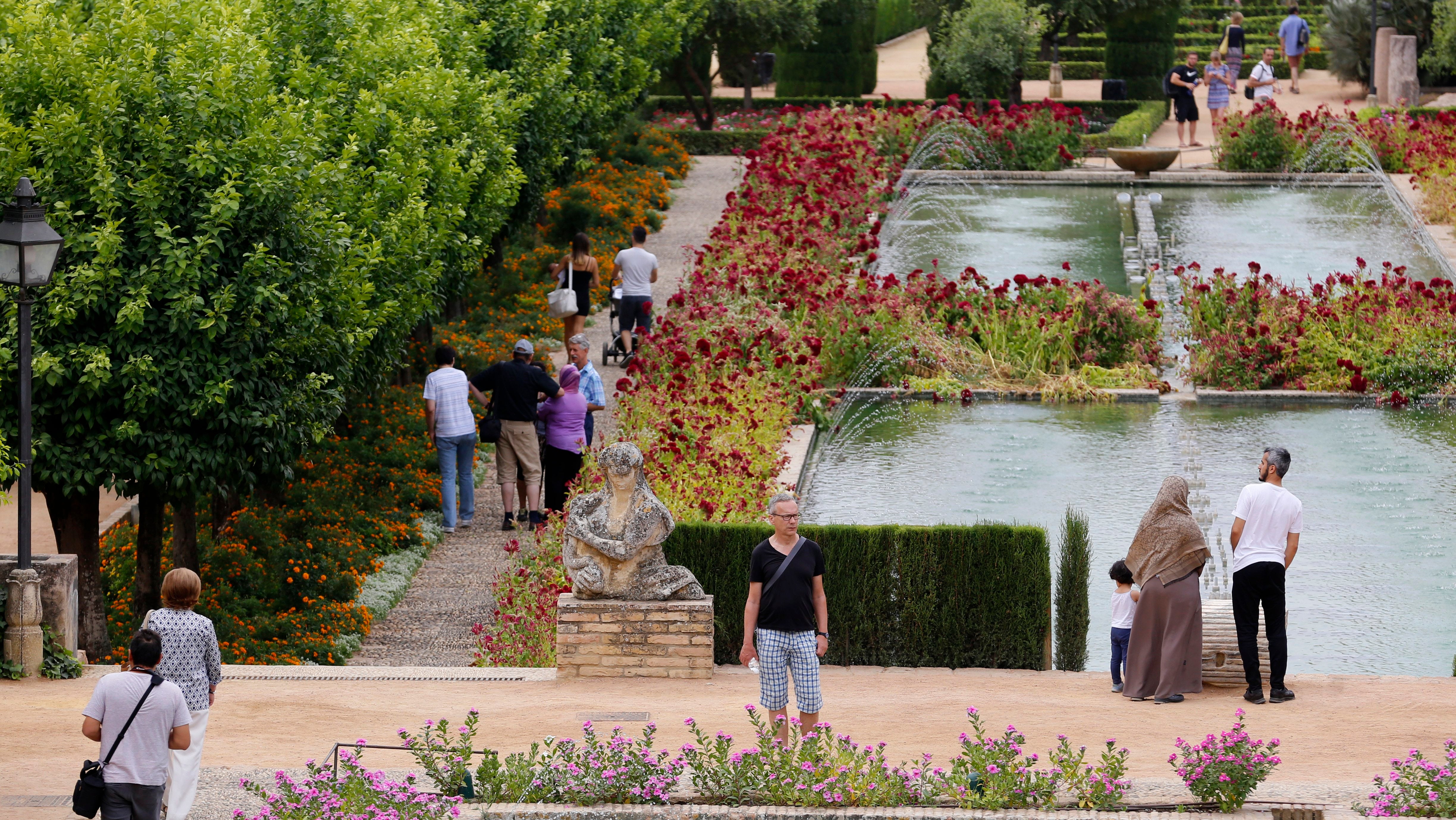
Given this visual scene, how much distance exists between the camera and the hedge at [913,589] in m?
10.2

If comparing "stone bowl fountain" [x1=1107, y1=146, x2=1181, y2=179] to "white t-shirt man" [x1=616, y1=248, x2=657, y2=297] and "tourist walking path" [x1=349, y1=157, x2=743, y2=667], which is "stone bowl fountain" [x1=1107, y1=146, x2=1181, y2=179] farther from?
"white t-shirt man" [x1=616, y1=248, x2=657, y2=297]

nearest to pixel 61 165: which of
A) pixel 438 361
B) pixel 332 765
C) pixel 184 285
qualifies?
pixel 184 285

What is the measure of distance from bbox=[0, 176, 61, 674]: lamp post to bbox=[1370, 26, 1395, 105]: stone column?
103 ft

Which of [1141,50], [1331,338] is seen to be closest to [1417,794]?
[1331,338]

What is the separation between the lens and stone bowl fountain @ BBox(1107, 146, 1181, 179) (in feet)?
91.5

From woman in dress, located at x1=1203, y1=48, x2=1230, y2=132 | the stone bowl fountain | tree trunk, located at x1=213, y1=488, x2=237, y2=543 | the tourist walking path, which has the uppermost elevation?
woman in dress, located at x1=1203, y1=48, x2=1230, y2=132

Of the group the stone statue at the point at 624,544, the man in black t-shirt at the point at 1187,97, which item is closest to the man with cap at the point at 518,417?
the stone statue at the point at 624,544

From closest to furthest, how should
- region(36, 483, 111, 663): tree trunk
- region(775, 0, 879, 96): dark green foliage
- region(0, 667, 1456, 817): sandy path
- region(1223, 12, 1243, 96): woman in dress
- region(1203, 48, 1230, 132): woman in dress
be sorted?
region(0, 667, 1456, 817): sandy path
region(36, 483, 111, 663): tree trunk
region(1203, 48, 1230, 132): woman in dress
region(1223, 12, 1243, 96): woman in dress
region(775, 0, 879, 96): dark green foliage

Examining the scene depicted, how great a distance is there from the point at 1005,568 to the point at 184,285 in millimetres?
5223

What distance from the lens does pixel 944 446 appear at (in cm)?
1490

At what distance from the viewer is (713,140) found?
33.6 metres

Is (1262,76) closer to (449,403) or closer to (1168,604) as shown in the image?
(449,403)

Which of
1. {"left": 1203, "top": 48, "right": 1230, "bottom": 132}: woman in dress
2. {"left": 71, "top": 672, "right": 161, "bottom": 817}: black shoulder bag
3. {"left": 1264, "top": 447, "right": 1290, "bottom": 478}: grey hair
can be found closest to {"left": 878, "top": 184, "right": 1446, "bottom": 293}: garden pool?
{"left": 1203, "top": 48, "right": 1230, "bottom": 132}: woman in dress

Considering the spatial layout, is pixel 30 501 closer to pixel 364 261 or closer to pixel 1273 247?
pixel 364 261
